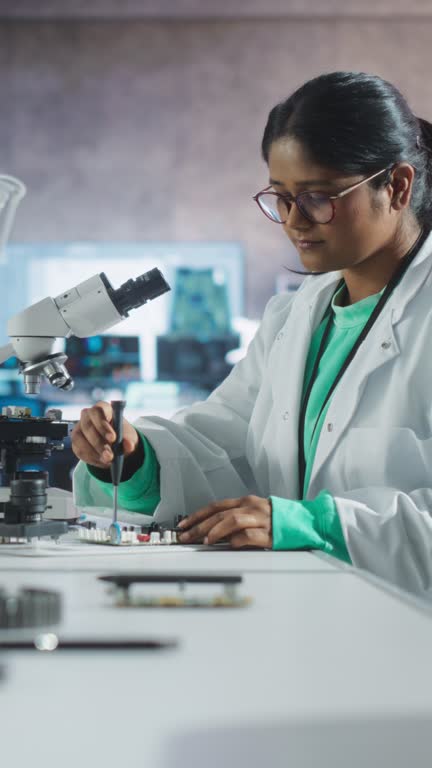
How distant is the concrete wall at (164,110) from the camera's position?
5941mm

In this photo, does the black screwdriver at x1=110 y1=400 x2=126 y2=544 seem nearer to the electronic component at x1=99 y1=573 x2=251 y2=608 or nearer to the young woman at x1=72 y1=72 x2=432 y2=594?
the young woman at x1=72 y1=72 x2=432 y2=594

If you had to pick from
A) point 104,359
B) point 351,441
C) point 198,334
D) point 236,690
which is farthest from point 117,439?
point 198,334

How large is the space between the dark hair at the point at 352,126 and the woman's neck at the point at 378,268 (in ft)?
0.23

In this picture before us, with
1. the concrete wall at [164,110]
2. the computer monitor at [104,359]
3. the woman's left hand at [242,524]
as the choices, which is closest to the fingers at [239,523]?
the woman's left hand at [242,524]

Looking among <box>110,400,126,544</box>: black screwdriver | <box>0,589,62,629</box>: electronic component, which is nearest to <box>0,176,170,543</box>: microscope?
<box>110,400,126,544</box>: black screwdriver

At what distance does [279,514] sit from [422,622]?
586 millimetres

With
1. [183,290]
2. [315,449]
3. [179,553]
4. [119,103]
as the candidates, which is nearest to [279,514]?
[179,553]

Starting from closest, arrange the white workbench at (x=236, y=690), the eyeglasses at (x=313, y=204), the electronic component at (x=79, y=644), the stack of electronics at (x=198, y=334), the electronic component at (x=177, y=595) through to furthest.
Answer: the white workbench at (x=236, y=690) < the electronic component at (x=79, y=644) < the electronic component at (x=177, y=595) < the eyeglasses at (x=313, y=204) < the stack of electronics at (x=198, y=334)

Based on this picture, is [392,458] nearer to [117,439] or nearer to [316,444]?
[316,444]

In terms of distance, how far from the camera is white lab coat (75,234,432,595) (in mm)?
1435

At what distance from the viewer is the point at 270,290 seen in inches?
235

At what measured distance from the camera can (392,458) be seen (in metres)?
1.61

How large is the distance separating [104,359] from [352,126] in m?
3.84

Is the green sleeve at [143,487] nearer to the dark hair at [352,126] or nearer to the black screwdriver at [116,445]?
the black screwdriver at [116,445]
